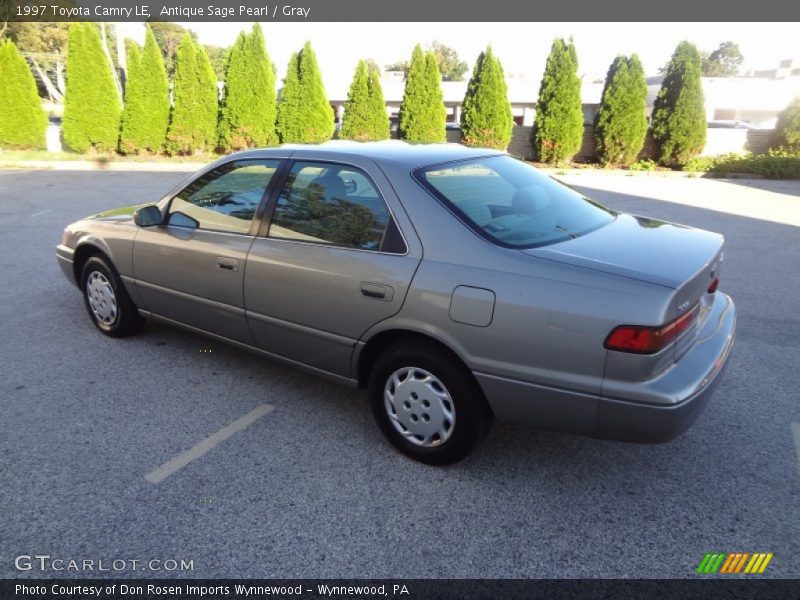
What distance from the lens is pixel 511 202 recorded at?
3119mm

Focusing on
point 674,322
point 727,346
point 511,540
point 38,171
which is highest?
point 674,322

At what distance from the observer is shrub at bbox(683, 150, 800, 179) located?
16.1 meters

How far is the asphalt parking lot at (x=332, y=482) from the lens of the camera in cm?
236

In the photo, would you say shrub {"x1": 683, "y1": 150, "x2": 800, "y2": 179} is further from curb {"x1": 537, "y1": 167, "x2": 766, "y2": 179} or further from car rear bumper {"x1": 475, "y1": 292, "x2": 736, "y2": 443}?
car rear bumper {"x1": 475, "y1": 292, "x2": 736, "y2": 443}

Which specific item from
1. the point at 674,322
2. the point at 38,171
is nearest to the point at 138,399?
the point at 674,322

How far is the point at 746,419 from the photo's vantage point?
3.38m

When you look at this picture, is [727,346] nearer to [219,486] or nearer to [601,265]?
[601,265]

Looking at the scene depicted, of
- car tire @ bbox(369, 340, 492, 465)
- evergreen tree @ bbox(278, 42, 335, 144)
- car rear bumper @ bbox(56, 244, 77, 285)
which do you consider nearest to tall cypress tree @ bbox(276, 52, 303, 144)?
evergreen tree @ bbox(278, 42, 335, 144)

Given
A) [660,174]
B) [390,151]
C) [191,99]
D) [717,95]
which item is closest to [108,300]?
[390,151]

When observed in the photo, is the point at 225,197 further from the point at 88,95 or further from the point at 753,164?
the point at 753,164

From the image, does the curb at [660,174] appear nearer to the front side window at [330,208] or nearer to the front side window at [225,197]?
the front side window at [225,197]

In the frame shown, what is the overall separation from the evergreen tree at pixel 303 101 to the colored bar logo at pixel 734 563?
58.4ft

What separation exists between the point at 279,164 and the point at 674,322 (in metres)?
2.40

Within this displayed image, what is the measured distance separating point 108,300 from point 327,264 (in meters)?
2.41
